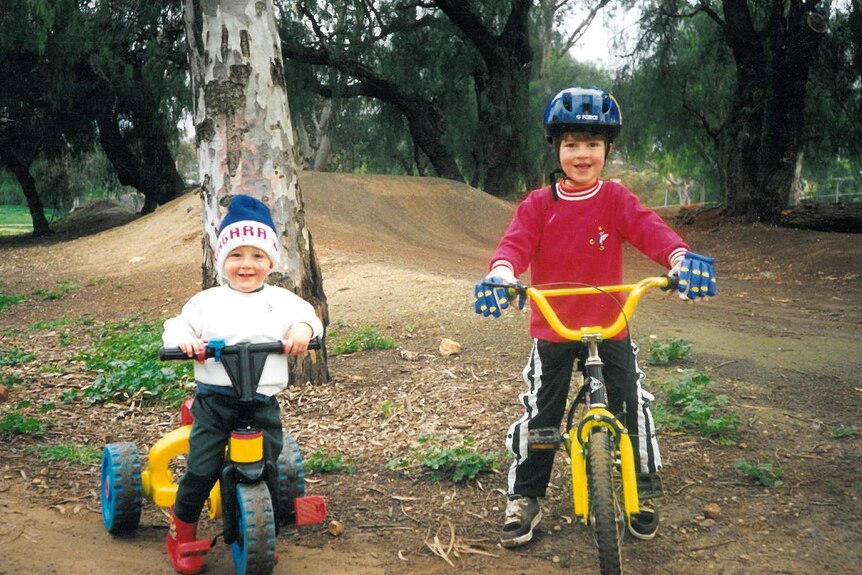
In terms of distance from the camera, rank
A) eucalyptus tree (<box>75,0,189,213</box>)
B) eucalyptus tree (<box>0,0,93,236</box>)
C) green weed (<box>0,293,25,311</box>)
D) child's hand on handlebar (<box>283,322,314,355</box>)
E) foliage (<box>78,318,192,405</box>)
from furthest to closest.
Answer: eucalyptus tree (<box>0,0,93,236</box>) → eucalyptus tree (<box>75,0,189,213</box>) → green weed (<box>0,293,25,311</box>) → foliage (<box>78,318,192,405</box>) → child's hand on handlebar (<box>283,322,314,355</box>)

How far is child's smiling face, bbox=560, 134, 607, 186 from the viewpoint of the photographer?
3.73m

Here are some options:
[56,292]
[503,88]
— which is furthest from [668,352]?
[503,88]

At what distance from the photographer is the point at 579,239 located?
3.76 metres

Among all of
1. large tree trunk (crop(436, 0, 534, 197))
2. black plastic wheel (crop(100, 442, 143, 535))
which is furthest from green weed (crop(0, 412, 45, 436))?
large tree trunk (crop(436, 0, 534, 197))

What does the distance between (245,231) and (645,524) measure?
7.08ft

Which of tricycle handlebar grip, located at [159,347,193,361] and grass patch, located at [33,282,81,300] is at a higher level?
tricycle handlebar grip, located at [159,347,193,361]

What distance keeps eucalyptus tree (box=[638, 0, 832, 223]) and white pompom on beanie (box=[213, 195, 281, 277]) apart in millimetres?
16361

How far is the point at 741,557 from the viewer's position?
3680mm

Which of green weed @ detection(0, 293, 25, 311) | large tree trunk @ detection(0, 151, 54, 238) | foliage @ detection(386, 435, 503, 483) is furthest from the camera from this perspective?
large tree trunk @ detection(0, 151, 54, 238)

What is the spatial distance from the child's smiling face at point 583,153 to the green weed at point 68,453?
124 inches

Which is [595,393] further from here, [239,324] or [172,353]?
[172,353]

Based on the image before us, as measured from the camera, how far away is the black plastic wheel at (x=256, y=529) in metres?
3.24

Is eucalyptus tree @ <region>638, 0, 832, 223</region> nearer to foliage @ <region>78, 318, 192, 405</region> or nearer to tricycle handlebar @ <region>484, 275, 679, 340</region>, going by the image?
foliage @ <region>78, 318, 192, 405</region>

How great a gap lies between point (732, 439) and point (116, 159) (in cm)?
2421
